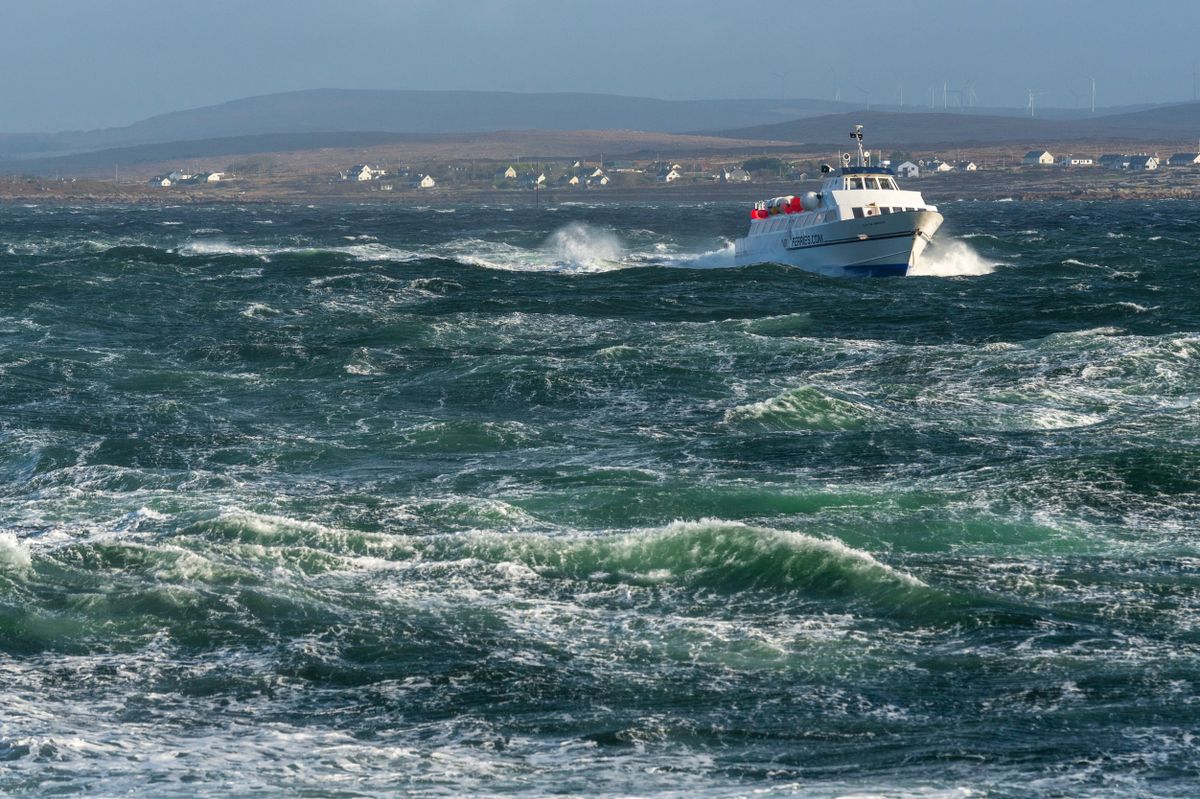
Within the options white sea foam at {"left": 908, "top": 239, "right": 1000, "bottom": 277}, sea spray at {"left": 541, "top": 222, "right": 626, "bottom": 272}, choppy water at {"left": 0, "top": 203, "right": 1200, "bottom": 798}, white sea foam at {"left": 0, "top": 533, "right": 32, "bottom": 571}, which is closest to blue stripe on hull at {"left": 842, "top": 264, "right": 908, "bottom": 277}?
white sea foam at {"left": 908, "top": 239, "right": 1000, "bottom": 277}

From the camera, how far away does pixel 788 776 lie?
14031 millimetres

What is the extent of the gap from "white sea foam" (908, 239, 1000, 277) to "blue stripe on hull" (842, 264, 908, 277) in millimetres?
436

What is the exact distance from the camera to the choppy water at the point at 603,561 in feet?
48.6

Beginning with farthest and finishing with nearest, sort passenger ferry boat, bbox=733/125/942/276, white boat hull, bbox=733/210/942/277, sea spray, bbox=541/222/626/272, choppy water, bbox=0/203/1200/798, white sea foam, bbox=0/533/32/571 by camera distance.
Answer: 1. sea spray, bbox=541/222/626/272
2. passenger ferry boat, bbox=733/125/942/276
3. white boat hull, bbox=733/210/942/277
4. white sea foam, bbox=0/533/32/571
5. choppy water, bbox=0/203/1200/798

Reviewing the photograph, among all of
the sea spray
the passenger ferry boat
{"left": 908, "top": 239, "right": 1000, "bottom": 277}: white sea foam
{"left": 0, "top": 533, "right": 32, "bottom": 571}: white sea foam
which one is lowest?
the sea spray

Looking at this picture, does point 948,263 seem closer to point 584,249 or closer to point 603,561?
point 584,249

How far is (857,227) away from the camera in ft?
238

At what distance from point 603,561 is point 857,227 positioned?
53.4m

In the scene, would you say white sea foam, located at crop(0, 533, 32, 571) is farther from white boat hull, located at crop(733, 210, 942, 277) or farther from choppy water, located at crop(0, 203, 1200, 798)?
white boat hull, located at crop(733, 210, 942, 277)

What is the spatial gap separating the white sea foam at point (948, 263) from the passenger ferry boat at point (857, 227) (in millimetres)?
1003

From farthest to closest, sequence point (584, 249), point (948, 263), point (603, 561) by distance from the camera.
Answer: point (584, 249)
point (948, 263)
point (603, 561)

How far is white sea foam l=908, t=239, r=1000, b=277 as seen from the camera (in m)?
73.3

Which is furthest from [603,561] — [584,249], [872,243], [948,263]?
[584,249]

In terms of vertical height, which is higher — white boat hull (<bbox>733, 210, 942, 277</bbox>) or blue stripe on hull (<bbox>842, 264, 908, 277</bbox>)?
white boat hull (<bbox>733, 210, 942, 277</bbox>)
